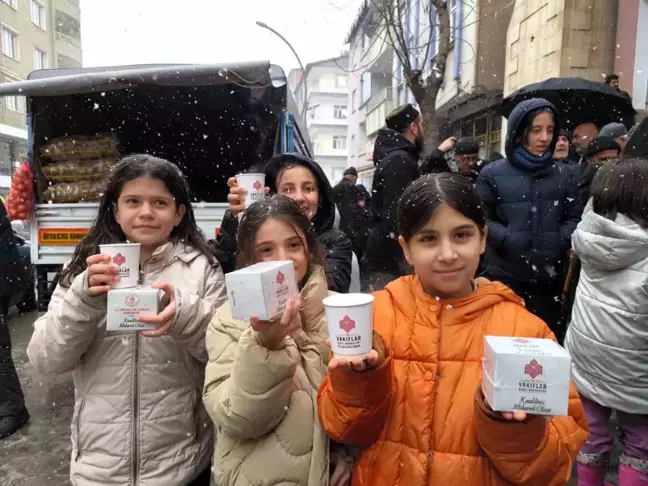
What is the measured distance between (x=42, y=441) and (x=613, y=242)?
175 inches

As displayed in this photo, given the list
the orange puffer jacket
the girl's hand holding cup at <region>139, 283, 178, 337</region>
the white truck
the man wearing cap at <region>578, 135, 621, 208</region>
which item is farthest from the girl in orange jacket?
the white truck

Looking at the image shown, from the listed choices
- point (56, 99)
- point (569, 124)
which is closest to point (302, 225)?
point (56, 99)

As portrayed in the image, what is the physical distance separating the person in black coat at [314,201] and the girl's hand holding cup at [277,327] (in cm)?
103

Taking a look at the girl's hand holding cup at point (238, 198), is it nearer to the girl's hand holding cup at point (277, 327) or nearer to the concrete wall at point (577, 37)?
the girl's hand holding cup at point (277, 327)

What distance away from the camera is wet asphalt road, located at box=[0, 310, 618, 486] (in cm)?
360

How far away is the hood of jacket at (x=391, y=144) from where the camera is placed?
416 centimetres

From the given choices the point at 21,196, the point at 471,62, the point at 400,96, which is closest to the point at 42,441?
the point at 21,196

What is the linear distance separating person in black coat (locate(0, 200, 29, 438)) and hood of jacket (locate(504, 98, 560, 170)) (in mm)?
4097

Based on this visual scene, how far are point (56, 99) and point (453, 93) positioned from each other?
1268cm

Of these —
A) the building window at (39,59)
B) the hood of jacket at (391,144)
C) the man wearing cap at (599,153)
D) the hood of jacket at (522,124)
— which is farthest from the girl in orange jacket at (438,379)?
the building window at (39,59)

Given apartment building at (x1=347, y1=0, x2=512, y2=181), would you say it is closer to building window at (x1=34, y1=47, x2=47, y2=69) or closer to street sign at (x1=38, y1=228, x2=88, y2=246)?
Result: street sign at (x1=38, y1=228, x2=88, y2=246)

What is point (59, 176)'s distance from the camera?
513 centimetres

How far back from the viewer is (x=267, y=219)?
6.02 ft

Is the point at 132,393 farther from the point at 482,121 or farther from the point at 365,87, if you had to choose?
the point at 365,87
